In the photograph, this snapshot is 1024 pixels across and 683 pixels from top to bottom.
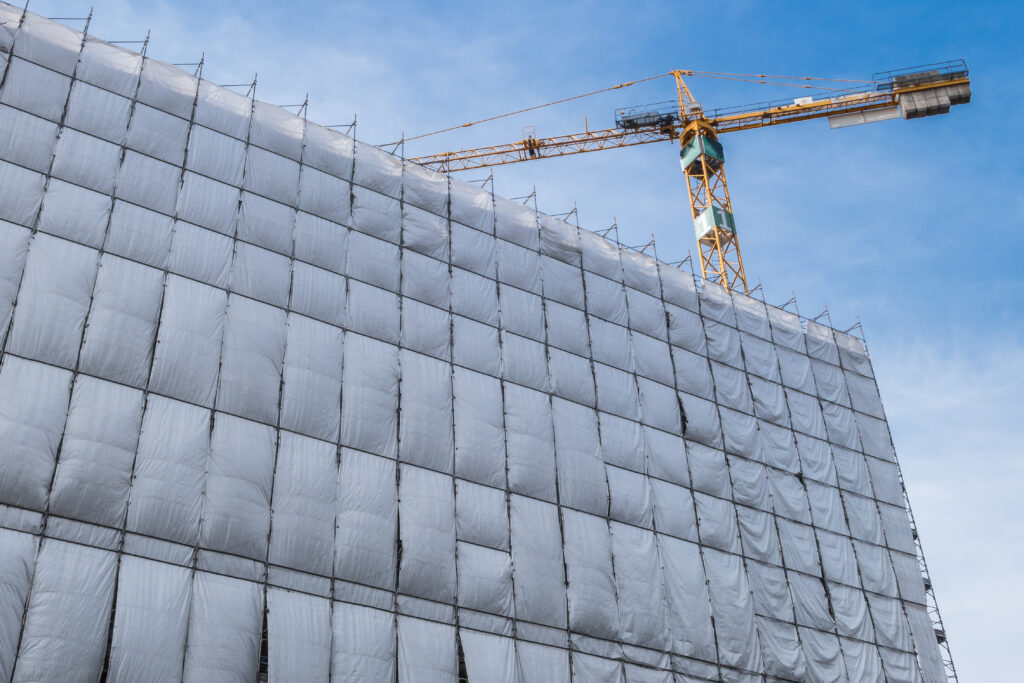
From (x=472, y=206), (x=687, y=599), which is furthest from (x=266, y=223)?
(x=687, y=599)

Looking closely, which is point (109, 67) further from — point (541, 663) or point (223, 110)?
point (541, 663)

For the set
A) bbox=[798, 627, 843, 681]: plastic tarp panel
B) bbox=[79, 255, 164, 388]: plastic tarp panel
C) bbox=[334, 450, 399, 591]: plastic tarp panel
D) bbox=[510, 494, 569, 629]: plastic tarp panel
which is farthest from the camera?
bbox=[798, 627, 843, 681]: plastic tarp panel

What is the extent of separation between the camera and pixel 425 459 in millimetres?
23922

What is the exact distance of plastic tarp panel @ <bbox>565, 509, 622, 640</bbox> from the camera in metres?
24.3

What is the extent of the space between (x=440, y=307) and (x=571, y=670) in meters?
10.2

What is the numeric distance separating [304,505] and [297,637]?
2886mm

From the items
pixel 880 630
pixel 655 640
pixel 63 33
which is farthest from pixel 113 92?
pixel 880 630

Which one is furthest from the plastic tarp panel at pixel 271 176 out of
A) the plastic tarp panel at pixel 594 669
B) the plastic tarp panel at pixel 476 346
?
the plastic tarp panel at pixel 594 669

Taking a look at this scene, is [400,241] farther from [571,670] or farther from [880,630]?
[880,630]

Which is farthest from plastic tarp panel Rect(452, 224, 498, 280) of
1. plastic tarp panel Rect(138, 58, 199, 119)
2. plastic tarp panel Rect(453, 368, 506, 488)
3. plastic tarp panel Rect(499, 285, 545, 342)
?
plastic tarp panel Rect(138, 58, 199, 119)

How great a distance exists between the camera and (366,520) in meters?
22.1

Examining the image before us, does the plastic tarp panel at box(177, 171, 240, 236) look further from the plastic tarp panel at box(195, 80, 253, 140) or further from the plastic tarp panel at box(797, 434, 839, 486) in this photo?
the plastic tarp panel at box(797, 434, 839, 486)

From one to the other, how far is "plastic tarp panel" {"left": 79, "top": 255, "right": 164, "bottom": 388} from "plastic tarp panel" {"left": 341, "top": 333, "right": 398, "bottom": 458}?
4.71 metres

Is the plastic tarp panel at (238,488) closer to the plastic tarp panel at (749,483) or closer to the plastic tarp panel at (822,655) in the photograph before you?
the plastic tarp panel at (749,483)
